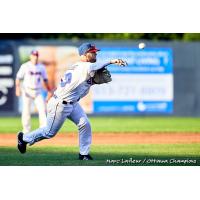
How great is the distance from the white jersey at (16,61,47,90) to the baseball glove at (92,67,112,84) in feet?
7.15

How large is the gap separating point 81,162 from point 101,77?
1246 millimetres

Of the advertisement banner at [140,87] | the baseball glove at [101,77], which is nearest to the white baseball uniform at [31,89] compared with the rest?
the advertisement banner at [140,87]

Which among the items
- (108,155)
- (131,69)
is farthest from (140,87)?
(108,155)

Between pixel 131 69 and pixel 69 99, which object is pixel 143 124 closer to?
pixel 131 69

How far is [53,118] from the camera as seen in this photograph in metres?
9.96

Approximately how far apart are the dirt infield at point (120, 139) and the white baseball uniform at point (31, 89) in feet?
1.59

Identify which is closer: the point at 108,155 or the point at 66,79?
the point at 66,79

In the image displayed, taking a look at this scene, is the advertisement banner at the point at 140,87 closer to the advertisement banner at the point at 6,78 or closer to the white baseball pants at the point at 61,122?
the advertisement banner at the point at 6,78

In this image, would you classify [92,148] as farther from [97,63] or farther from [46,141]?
[97,63]

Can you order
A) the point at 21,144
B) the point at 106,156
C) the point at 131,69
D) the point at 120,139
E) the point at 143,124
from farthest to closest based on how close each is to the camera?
the point at 143,124, the point at 131,69, the point at 120,139, the point at 106,156, the point at 21,144

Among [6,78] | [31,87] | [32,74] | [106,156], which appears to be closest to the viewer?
[106,156]

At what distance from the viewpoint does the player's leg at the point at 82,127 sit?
1012cm
